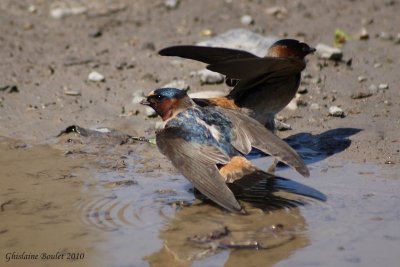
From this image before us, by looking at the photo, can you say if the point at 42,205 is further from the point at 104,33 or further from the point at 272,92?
the point at 104,33

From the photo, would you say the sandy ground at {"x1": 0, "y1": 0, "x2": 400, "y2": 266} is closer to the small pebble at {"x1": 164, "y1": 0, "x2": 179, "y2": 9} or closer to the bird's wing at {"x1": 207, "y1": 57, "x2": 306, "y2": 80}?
the small pebble at {"x1": 164, "y1": 0, "x2": 179, "y2": 9}

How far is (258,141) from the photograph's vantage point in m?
5.51

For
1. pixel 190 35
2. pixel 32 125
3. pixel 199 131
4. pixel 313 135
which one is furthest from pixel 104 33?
pixel 199 131

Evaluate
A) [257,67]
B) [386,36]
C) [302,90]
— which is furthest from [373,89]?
[257,67]

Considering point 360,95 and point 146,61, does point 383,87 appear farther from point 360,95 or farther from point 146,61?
point 146,61

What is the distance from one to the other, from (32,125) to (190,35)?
8.71 ft

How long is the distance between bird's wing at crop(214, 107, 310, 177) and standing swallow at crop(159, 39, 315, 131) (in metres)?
0.34

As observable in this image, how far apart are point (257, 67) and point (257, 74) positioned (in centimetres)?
23

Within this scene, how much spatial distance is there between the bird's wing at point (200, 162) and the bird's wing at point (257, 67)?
66cm

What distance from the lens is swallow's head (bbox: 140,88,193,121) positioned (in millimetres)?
5809

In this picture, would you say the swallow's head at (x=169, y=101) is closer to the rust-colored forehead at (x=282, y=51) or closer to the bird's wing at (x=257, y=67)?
the bird's wing at (x=257, y=67)

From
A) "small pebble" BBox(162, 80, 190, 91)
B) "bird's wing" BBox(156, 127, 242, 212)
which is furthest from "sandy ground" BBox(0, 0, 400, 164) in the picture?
"bird's wing" BBox(156, 127, 242, 212)

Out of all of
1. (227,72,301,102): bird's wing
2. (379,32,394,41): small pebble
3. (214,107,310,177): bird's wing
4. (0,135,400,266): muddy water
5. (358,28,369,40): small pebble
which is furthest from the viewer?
(358,28,369,40): small pebble

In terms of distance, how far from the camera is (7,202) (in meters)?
5.39
